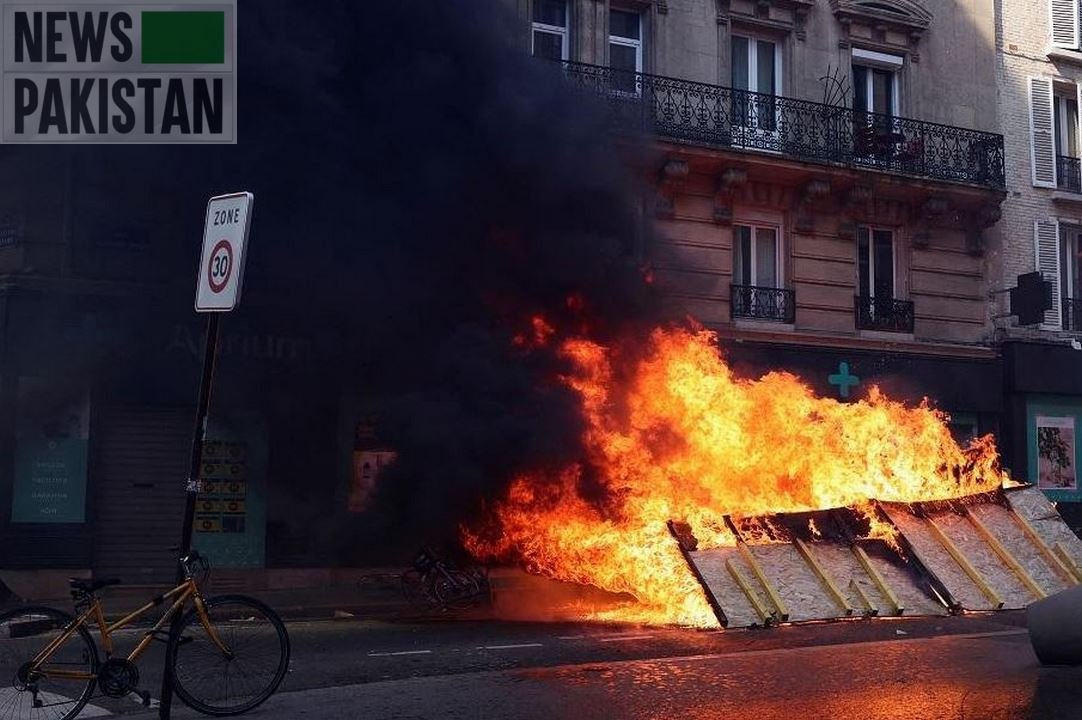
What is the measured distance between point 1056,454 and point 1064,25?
7.61 m

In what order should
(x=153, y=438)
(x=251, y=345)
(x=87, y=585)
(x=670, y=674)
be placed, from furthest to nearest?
(x=251, y=345) → (x=153, y=438) → (x=670, y=674) → (x=87, y=585)

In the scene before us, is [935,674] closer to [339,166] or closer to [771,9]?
[339,166]

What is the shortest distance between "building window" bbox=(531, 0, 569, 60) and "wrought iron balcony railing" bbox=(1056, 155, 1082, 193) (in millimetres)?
9457

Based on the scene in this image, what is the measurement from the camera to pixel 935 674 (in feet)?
25.7

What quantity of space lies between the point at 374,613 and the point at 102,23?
6921 millimetres

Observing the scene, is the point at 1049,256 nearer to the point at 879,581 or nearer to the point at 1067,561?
the point at 1067,561

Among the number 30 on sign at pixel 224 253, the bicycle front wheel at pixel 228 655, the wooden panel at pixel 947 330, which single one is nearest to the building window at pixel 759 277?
the wooden panel at pixel 947 330

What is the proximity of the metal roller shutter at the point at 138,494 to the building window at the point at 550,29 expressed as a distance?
7.40m

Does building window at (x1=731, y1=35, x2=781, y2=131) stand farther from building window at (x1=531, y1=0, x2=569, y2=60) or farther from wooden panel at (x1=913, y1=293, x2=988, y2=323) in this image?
wooden panel at (x1=913, y1=293, x2=988, y2=323)

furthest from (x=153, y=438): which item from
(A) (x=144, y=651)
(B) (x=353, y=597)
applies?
(A) (x=144, y=651)

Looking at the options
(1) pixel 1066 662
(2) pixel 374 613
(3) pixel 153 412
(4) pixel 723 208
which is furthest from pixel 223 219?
(4) pixel 723 208

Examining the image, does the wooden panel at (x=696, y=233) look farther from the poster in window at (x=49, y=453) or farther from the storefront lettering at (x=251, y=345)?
the poster in window at (x=49, y=453)

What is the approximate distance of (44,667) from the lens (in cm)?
593

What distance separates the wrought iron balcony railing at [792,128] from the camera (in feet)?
56.5
